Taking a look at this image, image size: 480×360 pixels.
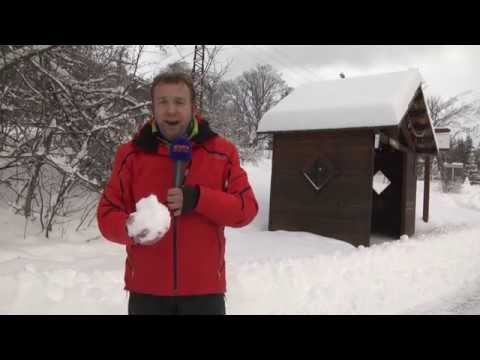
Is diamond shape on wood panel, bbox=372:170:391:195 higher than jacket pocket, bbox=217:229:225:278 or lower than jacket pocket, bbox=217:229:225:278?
higher

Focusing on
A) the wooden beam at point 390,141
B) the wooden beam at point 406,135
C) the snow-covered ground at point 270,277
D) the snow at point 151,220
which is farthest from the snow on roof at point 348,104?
the snow at point 151,220

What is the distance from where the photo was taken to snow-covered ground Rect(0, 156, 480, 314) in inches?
159

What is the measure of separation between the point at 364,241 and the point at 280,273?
159 inches

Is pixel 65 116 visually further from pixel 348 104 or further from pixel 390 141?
pixel 390 141

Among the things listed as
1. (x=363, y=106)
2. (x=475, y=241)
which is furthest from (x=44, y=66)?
(x=475, y=241)

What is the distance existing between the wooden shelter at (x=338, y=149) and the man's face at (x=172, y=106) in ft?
23.6

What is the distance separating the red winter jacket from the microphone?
135mm

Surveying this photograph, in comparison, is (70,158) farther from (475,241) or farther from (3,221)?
(475,241)

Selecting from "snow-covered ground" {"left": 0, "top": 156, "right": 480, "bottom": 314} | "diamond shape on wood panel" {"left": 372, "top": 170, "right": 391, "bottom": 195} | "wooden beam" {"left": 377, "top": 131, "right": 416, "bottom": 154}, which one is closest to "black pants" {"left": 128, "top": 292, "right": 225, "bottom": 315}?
"snow-covered ground" {"left": 0, "top": 156, "right": 480, "bottom": 314}

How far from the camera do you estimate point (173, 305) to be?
1.96 m

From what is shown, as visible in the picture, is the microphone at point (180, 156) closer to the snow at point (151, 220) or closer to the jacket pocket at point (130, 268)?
the snow at point (151, 220)

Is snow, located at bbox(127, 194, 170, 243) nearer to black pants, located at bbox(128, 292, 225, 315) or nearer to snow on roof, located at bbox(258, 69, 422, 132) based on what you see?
black pants, located at bbox(128, 292, 225, 315)

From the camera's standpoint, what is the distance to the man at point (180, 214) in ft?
6.40

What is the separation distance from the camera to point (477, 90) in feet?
450
